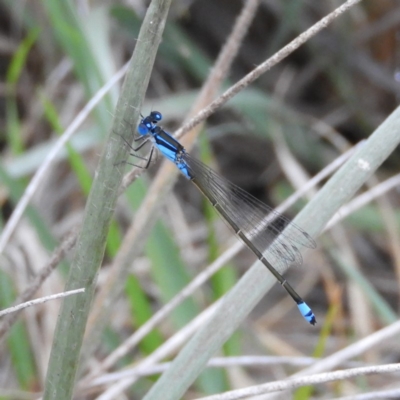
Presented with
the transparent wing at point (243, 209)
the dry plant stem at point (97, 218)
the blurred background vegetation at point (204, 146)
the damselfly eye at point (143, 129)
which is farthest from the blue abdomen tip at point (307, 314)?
the dry plant stem at point (97, 218)

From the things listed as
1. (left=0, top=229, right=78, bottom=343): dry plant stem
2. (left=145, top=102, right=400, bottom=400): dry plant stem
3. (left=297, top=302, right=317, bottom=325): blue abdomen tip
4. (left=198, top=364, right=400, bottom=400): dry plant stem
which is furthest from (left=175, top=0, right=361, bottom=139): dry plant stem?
(left=297, top=302, right=317, bottom=325): blue abdomen tip

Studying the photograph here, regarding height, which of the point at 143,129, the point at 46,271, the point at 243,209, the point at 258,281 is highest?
the point at 143,129

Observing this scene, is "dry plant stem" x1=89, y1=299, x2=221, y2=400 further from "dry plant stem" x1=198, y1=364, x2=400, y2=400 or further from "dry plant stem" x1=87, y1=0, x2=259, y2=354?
"dry plant stem" x1=198, y1=364, x2=400, y2=400

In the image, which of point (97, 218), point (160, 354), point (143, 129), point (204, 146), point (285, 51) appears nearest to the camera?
point (97, 218)

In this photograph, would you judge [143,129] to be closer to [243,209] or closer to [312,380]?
[243,209]

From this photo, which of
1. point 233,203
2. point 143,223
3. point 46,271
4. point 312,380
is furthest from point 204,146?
point 312,380
